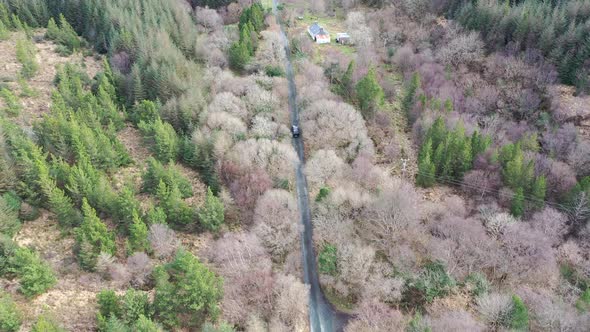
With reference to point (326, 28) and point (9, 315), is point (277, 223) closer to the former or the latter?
point (9, 315)

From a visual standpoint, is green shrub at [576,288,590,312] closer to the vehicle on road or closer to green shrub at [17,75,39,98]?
the vehicle on road

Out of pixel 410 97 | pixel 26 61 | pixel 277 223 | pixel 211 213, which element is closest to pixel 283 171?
pixel 277 223

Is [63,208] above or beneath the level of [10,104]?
beneath

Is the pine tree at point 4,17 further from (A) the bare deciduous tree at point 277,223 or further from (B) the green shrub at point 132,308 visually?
(B) the green shrub at point 132,308

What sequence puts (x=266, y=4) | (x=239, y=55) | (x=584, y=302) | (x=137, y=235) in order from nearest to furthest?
1. (x=584, y=302)
2. (x=137, y=235)
3. (x=239, y=55)
4. (x=266, y=4)

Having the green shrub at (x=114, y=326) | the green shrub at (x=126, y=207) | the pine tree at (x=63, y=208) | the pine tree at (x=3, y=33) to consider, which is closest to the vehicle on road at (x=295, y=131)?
the green shrub at (x=126, y=207)

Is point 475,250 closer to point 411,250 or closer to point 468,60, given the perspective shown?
point 411,250

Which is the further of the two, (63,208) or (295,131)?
(295,131)

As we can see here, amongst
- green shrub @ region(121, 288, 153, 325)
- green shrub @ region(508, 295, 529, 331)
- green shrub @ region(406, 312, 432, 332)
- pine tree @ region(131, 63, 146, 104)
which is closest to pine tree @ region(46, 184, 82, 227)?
green shrub @ region(121, 288, 153, 325)
